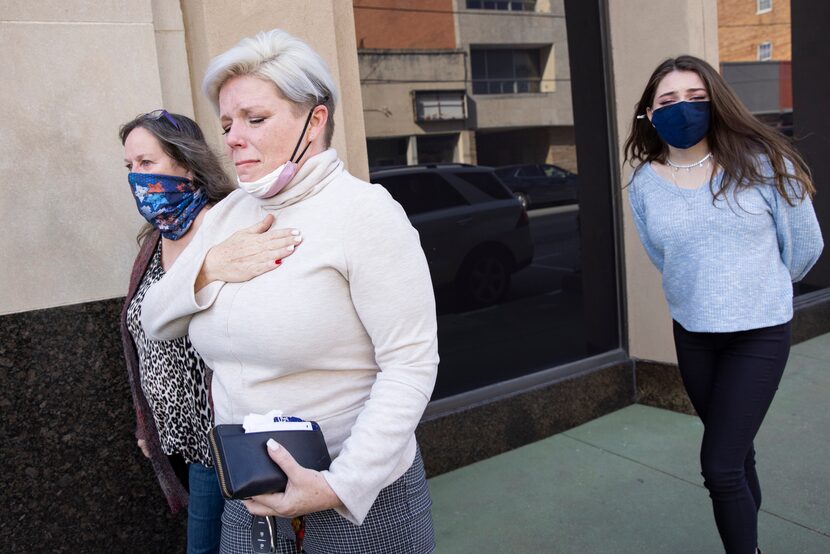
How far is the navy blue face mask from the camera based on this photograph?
2.78m

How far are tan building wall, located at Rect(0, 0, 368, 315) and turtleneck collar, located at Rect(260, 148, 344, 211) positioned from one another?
1.62 metres

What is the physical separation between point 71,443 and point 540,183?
3183 millimetres

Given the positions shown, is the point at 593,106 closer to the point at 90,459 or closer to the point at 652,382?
the point at 652,382

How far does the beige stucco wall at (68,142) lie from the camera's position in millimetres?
2818

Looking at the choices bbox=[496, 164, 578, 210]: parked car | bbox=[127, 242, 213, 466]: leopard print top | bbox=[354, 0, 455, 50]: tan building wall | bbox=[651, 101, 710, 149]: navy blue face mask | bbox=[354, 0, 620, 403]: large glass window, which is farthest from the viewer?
bbox=[496, 164, 578, 210]: parked car

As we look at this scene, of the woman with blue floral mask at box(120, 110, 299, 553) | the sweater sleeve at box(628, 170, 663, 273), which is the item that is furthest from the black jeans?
the woman with blue floral mask at box(120, 110, 299, 553)

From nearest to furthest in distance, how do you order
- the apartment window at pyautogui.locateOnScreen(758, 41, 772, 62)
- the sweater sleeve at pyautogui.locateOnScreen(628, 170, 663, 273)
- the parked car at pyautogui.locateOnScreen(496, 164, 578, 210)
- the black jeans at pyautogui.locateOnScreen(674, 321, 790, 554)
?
the black jeans at pyautogui.locateOnScreen(674, 321, 790, 554) < the sweater sleeve at pyautogui.locateOnScreen(628, 170, 663, 273) < the parked car at pyautogui.locateOnScreen(496, 164, 578, 210) < the apartment window at pyautogui.locateOnScreen(758, 41, 772, 62)

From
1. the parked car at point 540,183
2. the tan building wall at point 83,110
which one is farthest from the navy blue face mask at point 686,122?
the parked car at point 540,183

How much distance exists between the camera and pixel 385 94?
13.8 feet

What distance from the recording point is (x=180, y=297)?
1686 millimetres

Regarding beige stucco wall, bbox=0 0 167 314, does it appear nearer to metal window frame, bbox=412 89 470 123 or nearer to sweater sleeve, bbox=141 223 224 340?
sweater sleeve, bbox=141 223 224 340

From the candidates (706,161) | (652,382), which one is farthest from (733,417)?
(652,382)

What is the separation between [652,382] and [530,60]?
2.24 metres

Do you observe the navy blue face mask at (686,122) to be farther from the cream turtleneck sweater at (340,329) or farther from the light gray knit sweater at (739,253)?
the cream turtleneck sweater at (340,329)
